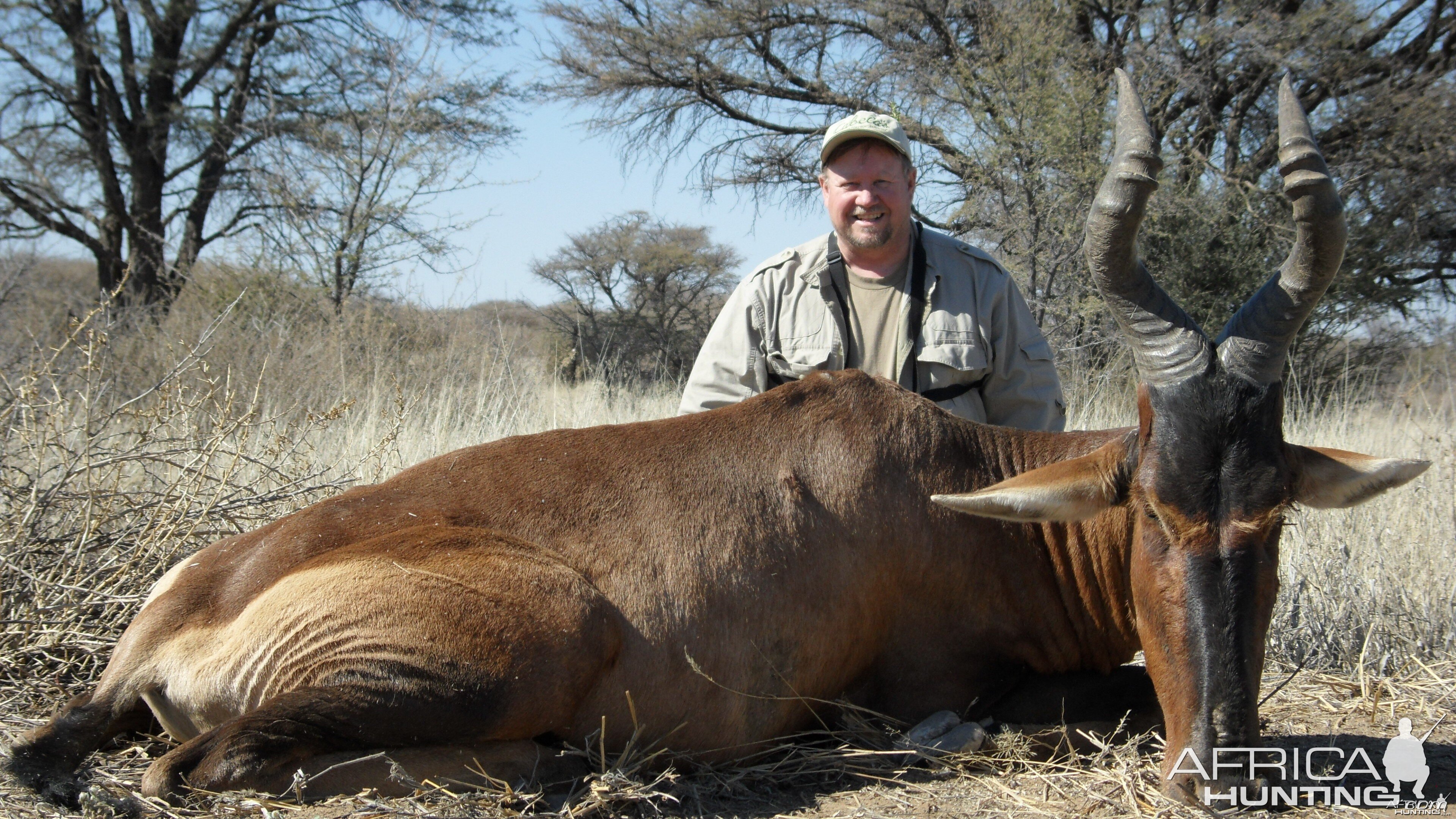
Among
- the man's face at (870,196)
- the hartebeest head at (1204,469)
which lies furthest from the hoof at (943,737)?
the man's face at (870,196)

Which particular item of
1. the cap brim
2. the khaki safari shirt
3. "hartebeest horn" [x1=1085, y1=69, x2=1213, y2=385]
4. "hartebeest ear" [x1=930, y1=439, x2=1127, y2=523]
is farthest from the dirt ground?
the cap brim

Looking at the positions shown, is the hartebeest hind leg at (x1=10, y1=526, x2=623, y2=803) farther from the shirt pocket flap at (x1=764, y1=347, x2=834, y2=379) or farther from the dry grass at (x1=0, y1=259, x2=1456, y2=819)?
the shirt pocket flap at (x1=764, y1=347, x2=834, y2=379)

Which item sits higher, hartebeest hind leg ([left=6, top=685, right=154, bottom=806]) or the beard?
the beard

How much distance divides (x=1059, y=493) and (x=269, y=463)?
5608 millimetres

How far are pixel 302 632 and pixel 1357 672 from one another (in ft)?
14.2

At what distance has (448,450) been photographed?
7.90 meters

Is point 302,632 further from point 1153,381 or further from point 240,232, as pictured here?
point 240,232

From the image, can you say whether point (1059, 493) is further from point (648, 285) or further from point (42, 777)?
Result: point (648, 285)

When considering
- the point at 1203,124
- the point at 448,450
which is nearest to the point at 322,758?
the point at 448,450

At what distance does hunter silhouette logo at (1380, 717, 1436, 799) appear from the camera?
340 cm

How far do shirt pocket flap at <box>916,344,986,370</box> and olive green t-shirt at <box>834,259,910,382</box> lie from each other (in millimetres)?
235

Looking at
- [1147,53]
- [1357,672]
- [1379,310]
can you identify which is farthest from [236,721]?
[1379,310]

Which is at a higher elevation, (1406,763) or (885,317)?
(885,317)

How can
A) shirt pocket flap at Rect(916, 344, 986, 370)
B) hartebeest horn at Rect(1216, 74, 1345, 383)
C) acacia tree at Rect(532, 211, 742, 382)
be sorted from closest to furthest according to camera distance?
hartebeest horn at Rect(1216, 74, 1345, 383) < shirt pocket flap at Rect(916, 344, 986, 370) < acacia tree at Rect(532, 211, 742, 382)
